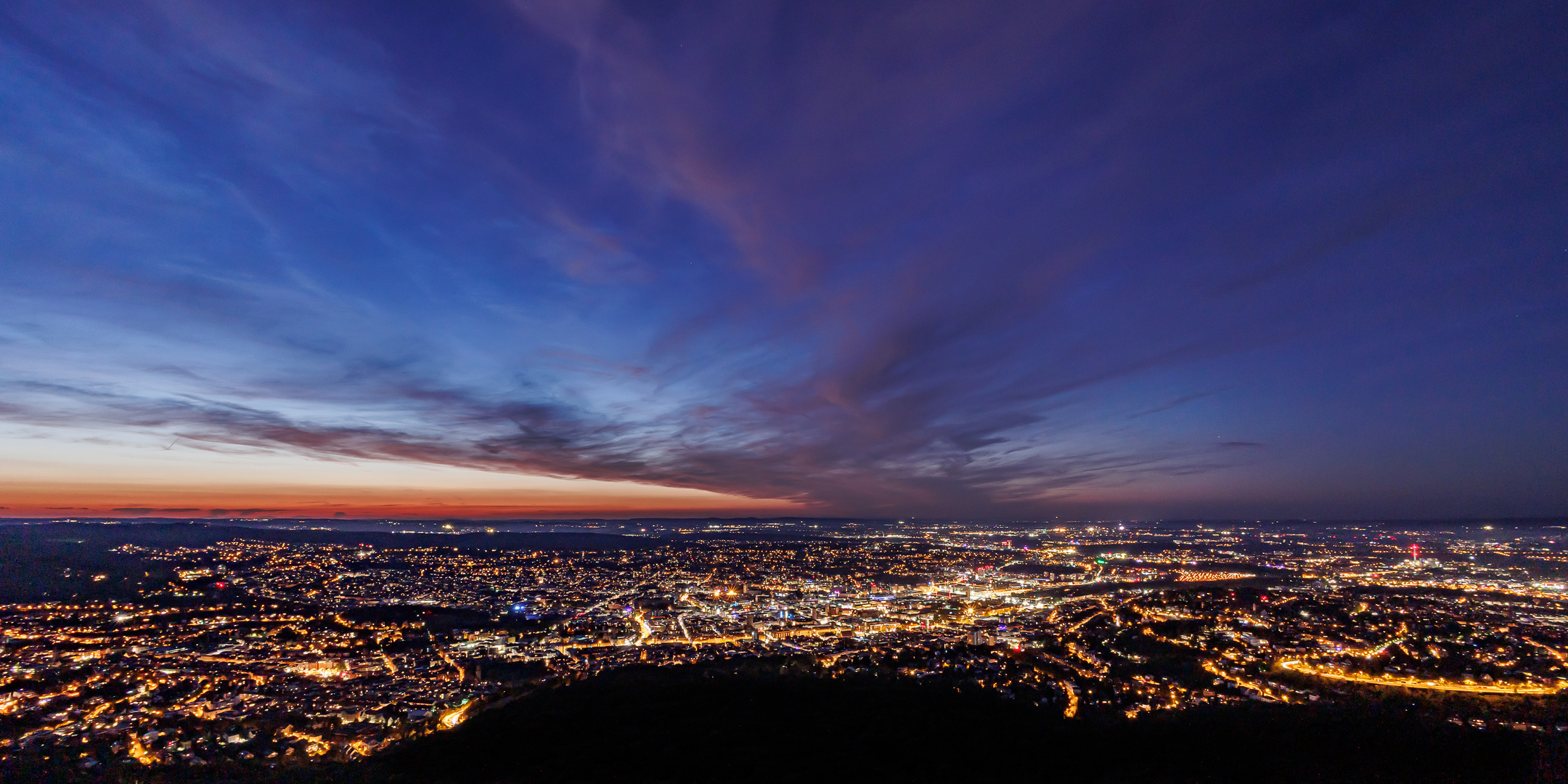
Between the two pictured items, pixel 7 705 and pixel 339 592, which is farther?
pixel 339 592

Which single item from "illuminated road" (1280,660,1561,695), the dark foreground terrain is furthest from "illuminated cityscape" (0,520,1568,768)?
the dark foreground terrain

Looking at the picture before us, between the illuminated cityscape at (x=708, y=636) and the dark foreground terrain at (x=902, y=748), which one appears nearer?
the dark foreground terrain at (x=902, y=748)

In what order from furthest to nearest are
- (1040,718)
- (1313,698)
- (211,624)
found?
(211,624), (1313,698), (1040,718)

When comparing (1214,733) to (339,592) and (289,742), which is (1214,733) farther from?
(339,592)

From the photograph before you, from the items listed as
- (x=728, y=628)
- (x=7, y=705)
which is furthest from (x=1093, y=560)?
(x=7, y=705)

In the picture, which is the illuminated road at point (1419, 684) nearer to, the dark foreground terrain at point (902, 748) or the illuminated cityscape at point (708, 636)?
the illuminated cityscape at point (708, 636)

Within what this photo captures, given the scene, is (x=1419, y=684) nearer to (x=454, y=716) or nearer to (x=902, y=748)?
(x=902, y=748)

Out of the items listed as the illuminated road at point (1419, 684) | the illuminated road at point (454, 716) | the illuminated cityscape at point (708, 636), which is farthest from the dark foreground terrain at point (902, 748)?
the illuminated road at point (1419, 684)
